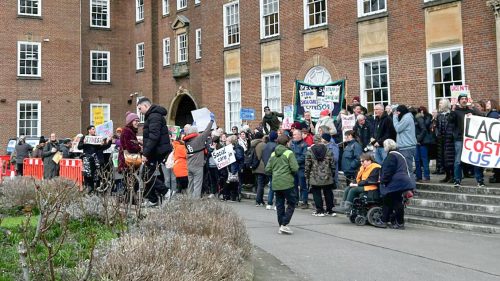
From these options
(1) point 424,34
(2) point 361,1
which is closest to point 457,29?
(1) point 424,34

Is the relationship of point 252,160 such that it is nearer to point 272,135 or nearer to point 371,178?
point 272,135

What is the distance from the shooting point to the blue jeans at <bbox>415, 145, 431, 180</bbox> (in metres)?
14.7

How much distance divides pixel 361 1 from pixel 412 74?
3825mm

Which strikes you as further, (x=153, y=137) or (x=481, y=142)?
(x=481, y=142)

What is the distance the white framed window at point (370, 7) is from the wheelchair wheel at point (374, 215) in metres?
10.1

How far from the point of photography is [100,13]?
129 feet

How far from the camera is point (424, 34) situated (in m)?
18.3

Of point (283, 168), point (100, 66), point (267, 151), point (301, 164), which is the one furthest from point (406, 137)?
→ point (100, 66)

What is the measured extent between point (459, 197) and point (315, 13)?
12019mm

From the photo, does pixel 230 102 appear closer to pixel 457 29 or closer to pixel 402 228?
pixel 457 29

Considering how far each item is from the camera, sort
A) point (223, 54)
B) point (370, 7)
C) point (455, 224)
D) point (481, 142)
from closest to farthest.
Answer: point (455, 224), point (481, 142), point (370, 7), point (223, 54)

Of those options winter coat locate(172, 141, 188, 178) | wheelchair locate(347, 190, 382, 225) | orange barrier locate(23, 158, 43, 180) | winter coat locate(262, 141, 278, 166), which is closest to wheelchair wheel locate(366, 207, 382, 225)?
wheelchair locate(347, 190, 382, 225)

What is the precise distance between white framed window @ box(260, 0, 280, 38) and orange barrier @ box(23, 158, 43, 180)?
433 inches

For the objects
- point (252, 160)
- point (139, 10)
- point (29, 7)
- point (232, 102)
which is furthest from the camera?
point (139, 10)
